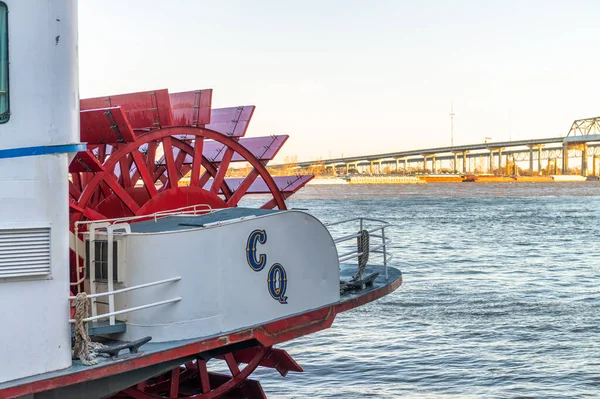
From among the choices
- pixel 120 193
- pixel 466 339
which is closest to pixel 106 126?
pixel 120 193

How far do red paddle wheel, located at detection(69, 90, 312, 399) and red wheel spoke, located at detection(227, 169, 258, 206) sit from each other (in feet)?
0.05

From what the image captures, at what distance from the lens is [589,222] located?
4872 cm

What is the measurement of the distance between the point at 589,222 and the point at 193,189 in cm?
4274

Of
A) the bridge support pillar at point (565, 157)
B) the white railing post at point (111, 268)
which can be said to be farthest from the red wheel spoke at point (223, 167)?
the bridge support pillar at point (565, 157)

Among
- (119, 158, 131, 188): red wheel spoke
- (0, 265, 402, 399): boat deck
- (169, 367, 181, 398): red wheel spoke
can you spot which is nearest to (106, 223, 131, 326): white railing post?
(0, 265, 402, 399): boat deck

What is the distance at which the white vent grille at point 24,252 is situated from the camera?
208 inches

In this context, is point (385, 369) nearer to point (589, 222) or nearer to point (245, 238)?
point (245, 238)

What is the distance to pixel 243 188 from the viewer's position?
38.5 feet

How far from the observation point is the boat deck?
534cm

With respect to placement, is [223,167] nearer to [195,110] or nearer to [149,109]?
[195,110]

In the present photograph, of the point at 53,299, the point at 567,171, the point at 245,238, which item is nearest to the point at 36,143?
the point at 53,299

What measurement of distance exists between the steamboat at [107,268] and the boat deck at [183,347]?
10 millimetres

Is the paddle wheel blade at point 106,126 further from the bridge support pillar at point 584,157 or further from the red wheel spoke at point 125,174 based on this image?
the bridge support pillar at point 584,157

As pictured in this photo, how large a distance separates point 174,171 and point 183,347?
4306mm
